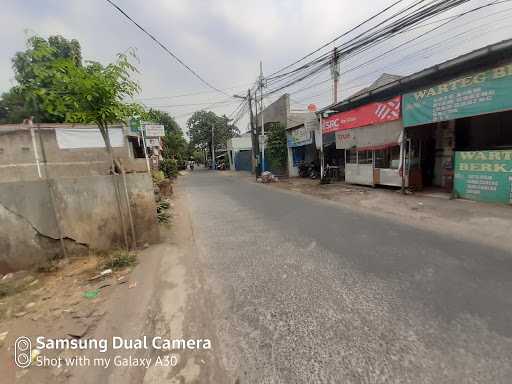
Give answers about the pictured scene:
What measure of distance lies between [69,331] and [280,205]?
21.3 ft

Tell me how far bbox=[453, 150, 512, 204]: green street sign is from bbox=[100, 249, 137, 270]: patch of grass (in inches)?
362

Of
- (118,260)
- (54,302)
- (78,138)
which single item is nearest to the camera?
(54,302)

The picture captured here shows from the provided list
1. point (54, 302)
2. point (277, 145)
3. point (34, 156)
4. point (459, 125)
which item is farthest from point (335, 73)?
point (34, 156)

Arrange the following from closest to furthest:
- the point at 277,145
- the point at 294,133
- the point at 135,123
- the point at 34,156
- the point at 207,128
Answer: the point at 135,123, the point at 34,156, the point at 294,133, the point at 277,145, the point at 207,128

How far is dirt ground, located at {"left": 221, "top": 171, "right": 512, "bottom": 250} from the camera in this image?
4.71m

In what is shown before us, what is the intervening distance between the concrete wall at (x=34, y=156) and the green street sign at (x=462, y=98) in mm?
9581

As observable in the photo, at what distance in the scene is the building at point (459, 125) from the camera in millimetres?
6336

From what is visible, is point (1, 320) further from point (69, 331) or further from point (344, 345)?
Answer: point (344, 345)

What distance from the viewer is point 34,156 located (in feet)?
30.3

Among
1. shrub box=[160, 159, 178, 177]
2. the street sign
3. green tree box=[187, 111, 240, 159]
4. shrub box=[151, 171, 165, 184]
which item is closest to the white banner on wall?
shrub box=[151, 171, 165, 184]

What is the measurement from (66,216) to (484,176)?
10.2 metres

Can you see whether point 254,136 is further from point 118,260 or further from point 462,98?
point 118,260

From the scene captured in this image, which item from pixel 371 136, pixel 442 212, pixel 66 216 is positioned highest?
pixel 371 136

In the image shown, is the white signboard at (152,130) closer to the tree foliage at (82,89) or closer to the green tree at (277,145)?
the tree foliage at (82,89)
